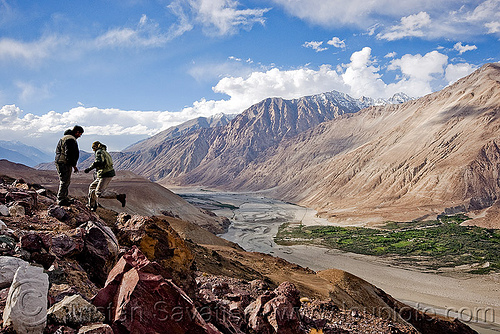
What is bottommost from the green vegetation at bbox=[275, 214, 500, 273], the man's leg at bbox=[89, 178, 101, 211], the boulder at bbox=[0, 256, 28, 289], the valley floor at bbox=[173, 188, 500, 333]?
the valley floor at bbox=[173, 188, 500, 333]

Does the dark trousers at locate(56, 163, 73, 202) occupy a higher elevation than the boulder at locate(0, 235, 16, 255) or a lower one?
higher

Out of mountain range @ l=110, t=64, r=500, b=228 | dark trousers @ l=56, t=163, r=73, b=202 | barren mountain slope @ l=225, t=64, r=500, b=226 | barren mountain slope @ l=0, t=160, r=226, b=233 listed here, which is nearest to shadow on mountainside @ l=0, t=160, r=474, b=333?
dark trousers @ l=56, t=163, r=73, b=202

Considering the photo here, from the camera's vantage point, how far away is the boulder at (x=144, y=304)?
3.13 metres

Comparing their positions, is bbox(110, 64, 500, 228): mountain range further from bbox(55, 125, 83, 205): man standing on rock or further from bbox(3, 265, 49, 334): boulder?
bbox(3, 265, 49, 334): boulder

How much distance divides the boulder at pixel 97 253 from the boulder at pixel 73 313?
7.23 feet

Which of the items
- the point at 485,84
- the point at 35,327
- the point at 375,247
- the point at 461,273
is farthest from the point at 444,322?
the point at 485,84

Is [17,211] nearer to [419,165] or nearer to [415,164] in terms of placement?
[419,165]

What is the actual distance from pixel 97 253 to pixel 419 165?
3198 inches

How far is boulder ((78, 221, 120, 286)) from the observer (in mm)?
5000

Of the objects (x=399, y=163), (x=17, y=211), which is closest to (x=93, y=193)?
(x=17, y=211)

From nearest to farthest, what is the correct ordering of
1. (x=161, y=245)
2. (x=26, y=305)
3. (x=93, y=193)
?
(x=26, y=305), (x=161, y=245), (x=93, y=193)

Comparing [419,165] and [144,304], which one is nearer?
[144,304]

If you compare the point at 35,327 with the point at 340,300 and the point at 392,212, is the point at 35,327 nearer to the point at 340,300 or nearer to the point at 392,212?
the point at 340,300

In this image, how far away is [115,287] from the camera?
140 inches
